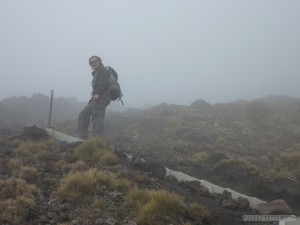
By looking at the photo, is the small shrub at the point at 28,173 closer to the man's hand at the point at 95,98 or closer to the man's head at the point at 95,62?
the man's hand at the point at 95,98

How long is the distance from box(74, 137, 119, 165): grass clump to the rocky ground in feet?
0.57

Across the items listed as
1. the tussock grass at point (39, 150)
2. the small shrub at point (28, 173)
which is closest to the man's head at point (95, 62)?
the tussock grass at point (39, 150)

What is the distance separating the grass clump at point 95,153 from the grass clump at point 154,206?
2.61m

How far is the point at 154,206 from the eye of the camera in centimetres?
611

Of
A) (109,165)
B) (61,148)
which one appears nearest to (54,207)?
(109,165)

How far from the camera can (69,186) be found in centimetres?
688

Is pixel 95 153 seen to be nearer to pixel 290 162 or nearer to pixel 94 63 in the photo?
pixel 94 63

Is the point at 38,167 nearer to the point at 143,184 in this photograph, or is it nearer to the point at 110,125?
the point at 143,184

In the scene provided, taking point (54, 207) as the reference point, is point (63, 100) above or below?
above

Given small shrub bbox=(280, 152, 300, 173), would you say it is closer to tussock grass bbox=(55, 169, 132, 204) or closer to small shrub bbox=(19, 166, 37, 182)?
tussock grass bbox=(55, 169, 132, 204)

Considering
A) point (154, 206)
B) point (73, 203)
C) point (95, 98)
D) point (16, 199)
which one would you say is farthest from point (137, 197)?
point (95, 98)

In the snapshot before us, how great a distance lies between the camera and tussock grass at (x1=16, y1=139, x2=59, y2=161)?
954cm

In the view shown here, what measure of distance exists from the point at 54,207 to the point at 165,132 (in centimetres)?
1569

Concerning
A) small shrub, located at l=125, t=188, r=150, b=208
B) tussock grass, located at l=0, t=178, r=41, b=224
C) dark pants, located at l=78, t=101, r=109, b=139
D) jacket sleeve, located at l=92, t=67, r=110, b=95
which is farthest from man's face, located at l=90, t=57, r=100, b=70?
small shrub, located at l=125, t=188, r=150, b=208
